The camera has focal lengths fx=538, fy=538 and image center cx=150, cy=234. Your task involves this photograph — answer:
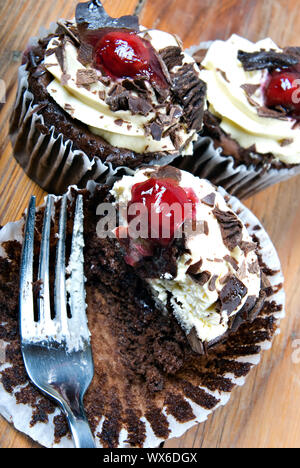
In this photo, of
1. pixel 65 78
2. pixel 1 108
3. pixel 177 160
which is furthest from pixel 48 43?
pixel 177 160

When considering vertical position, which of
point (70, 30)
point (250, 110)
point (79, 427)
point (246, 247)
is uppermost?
point (70, 30)

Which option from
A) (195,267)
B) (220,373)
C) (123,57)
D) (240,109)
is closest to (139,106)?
(123,57)

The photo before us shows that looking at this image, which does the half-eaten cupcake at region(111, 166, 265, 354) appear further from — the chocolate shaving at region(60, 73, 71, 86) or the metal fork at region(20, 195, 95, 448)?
the chocolate shaving at region(60, 73, 71, 86)

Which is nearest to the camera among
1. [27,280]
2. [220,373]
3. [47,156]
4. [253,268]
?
[27,280]

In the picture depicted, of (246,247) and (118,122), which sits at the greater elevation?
(118,122)

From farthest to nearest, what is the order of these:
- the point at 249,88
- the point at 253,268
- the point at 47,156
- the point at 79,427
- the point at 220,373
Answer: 1. the point at 249,88
2. the point at 47,156
3. the point at 220,373
4. the point at 253,268
5. the point at 79,427

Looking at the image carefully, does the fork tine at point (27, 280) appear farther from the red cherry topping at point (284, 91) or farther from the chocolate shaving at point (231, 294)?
the red cherry topping at point (284, 91)

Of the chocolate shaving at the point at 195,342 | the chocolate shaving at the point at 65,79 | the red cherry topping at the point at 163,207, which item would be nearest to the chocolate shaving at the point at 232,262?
the red cherry topping at the point at 163,207

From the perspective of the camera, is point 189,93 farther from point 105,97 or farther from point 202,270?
point 202,270
